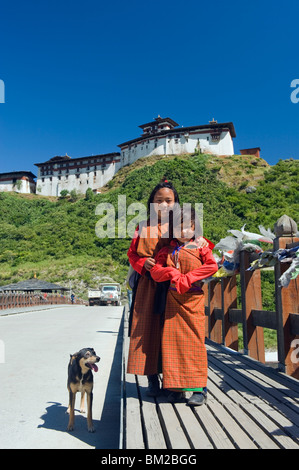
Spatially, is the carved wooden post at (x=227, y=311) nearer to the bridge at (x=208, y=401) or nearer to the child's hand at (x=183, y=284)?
the bridge at (x=208, y=401)

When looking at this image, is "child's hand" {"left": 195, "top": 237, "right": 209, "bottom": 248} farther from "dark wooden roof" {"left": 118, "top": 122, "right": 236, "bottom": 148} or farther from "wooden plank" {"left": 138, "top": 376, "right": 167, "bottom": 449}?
"dark wooden roof" {"left": 118, "top": 122, "right": 236, "bottom": 148}

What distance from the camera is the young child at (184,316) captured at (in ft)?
9.00

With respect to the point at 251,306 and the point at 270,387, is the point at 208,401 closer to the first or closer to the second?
the point at 270,387

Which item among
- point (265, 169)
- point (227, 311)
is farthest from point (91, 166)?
point (227, 311)

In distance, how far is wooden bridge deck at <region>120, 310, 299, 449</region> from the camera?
1.94 m

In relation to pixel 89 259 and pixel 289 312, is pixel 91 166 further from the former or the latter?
pixel 289 312

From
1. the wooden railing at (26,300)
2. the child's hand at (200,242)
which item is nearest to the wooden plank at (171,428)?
the child's hand at (200,242)

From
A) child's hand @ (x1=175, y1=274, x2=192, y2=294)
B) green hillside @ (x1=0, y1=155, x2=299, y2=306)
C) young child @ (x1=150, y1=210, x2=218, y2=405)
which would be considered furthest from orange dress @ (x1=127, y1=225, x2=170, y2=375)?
green hillside @ (x1=0, y1=155, x2=299, y2=306)

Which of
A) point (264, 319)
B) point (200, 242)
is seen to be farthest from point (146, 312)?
point (264, 319)

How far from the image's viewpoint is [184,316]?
2.85 m

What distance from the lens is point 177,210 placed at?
305cm

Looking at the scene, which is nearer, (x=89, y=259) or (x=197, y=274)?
(x=197, y=274)

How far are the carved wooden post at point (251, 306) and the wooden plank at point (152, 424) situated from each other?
1.82 metres
